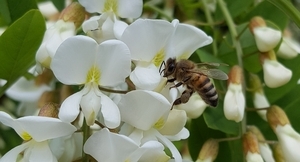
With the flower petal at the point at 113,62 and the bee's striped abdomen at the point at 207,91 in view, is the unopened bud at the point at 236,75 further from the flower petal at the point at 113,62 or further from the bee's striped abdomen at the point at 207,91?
the flower petal at the point at 113,62

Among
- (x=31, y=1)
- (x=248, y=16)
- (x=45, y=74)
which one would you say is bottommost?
(x=45, y=74)

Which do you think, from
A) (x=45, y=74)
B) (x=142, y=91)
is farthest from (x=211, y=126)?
(x=45, y=74)

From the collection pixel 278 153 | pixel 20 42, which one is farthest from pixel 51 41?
pixel 278 153

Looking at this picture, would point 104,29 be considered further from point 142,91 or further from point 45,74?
point 45,74

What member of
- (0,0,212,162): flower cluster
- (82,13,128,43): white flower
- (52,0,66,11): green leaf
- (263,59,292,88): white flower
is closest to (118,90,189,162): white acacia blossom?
(0,0,212,162): flower cluster

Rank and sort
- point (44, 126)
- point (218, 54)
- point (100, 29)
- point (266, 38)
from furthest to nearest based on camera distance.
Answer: point (218, 54) → point (266, 38) → point (100, 29) → point (44, 126)

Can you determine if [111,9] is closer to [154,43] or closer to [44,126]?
[154,43]

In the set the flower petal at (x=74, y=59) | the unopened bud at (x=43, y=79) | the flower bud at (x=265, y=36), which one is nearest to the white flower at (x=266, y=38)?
the flower bud at (x=265, y=36)
